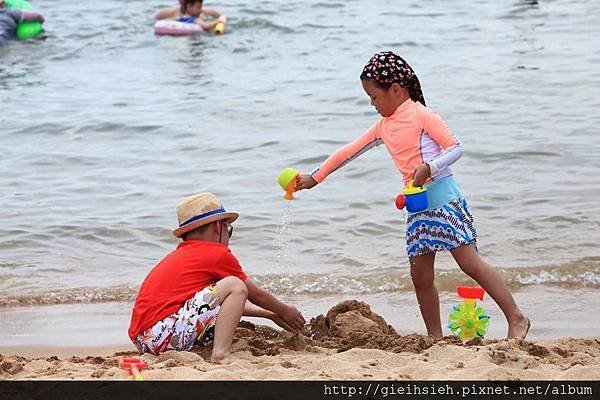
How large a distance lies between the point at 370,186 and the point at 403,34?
282 inches

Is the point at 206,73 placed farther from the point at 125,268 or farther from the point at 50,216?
the point at 125,268

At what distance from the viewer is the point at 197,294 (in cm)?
512

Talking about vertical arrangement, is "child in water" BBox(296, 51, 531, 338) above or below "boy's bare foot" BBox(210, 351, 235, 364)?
above

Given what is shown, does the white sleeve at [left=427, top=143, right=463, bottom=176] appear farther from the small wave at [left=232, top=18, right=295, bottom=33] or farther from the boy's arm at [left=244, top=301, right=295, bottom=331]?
the small wave at [left=232, top=18, right=295, bottom=33]

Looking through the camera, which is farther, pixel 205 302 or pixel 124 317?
pixel 124 317

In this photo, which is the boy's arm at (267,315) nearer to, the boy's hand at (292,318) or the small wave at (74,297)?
the boy's hand at (292,318)

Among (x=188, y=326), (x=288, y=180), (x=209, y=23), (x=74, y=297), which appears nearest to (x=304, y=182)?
(x=288, y=180)

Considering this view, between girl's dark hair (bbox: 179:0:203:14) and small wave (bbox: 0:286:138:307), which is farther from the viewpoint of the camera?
girl's dark hair (bbox: 179:0:203:14)

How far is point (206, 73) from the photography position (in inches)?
568

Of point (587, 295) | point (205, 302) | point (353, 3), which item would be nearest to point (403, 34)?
point (353, 3)

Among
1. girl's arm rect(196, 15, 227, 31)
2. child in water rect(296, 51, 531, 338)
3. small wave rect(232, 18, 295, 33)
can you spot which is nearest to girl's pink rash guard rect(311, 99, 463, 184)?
child in water rect(296, 51, 531, 338)

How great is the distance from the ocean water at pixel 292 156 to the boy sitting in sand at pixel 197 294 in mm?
1042

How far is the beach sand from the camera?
14.8 ft

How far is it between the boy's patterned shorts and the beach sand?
75 millimetres
